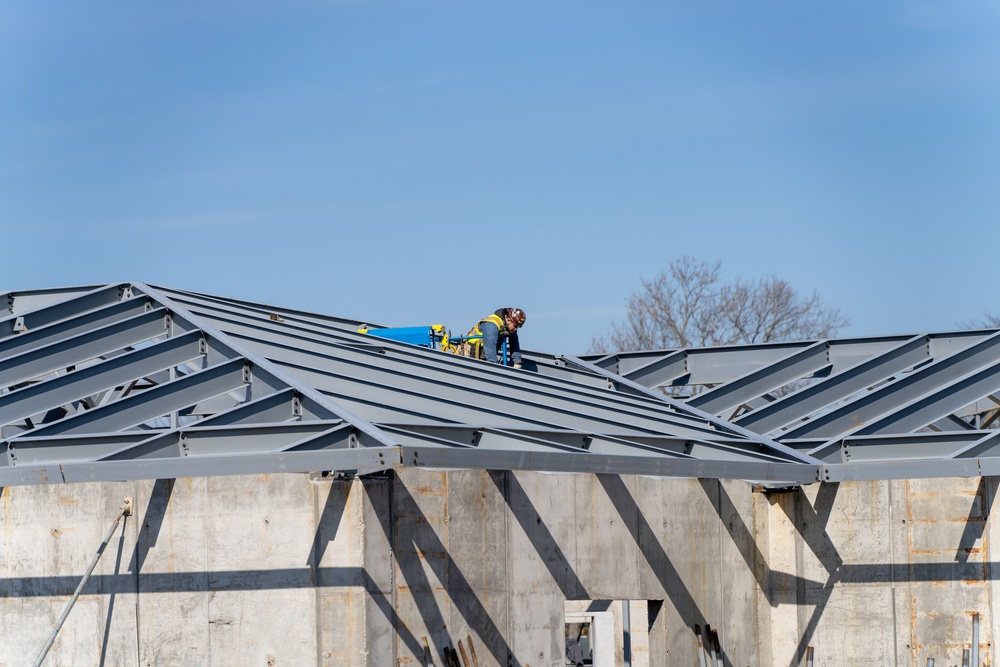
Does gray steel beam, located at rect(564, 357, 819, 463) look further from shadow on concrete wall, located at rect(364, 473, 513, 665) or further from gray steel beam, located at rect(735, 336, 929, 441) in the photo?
shadow on concrete wall, located at rect(364, 473, 513, 665)

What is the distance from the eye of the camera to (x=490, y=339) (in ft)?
60.0

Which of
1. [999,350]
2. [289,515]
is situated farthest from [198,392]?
[999,350]

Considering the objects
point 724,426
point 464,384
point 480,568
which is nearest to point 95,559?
point 480,568

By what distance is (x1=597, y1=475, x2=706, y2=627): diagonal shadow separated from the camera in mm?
15070

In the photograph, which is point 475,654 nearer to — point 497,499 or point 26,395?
point 497,499

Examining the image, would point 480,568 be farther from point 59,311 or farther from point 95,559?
point 59,311

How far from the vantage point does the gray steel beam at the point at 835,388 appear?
1666 cm

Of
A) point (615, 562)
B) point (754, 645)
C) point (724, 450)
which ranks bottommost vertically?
point (754, 645)

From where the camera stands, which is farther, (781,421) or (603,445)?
(781,421)

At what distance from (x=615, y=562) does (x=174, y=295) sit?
6.35m

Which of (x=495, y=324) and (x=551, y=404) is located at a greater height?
(x=495, y=324)

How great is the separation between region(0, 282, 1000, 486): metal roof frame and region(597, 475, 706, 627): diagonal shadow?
81cm

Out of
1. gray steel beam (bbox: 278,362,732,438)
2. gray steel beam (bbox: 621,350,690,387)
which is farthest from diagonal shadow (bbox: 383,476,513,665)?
gray steel beam (bbox: 621,350,690,387)

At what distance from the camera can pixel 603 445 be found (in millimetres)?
12906
